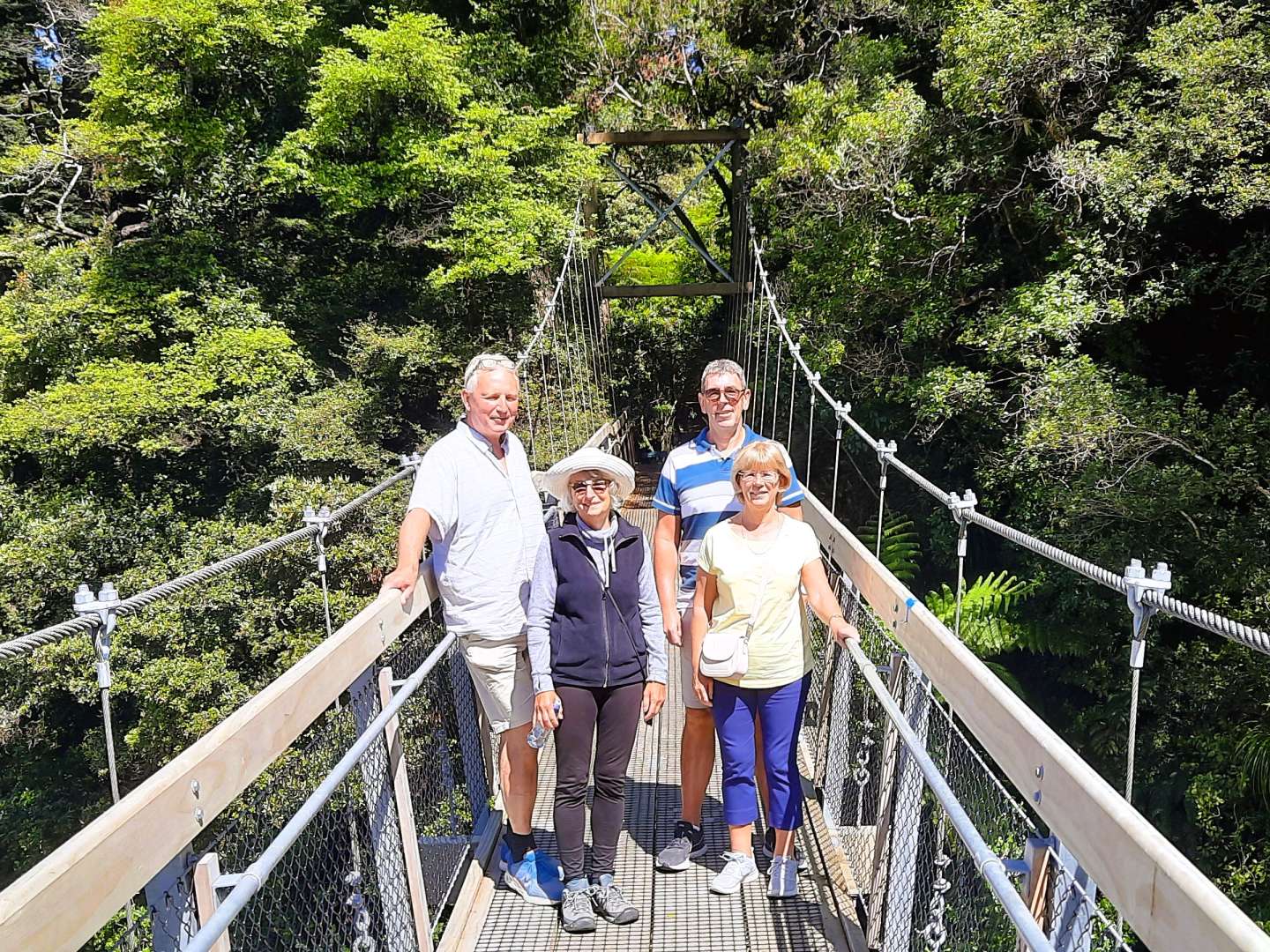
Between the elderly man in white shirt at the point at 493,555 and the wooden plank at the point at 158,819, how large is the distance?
13.8 inches

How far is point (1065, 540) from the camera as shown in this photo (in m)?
5.02

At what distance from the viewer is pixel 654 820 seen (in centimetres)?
205

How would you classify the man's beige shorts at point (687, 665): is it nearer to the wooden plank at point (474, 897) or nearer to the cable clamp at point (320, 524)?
the wooden plank at point (474, 897)

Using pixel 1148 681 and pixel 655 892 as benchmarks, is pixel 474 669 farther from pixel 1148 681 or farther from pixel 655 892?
pixel 1148 681

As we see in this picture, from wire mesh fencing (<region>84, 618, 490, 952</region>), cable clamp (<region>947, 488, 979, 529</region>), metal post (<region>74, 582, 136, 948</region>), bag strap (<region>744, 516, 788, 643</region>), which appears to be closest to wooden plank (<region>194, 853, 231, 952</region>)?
wire mesh fencing (<region>84, 618, 490, 952</region>)

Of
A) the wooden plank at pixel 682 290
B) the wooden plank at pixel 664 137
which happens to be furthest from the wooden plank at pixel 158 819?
the wooden plank at pixel 682 290

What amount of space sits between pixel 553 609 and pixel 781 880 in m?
0.66

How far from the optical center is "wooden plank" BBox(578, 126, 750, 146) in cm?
945

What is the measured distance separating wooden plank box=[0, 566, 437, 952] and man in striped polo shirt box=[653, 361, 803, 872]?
624 mm

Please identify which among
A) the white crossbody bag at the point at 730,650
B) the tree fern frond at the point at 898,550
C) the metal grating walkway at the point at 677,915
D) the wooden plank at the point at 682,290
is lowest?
the tree fern frond at the point at 898,550

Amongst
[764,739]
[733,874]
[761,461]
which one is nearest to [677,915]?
[733,874]

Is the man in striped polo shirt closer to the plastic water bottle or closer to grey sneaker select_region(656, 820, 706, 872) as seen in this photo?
grey sneaker select_region(656, 820, 706, 872)

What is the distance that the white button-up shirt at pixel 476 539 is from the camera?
161cm

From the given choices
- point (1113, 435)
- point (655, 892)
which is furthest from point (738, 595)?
point (1113, 435)
